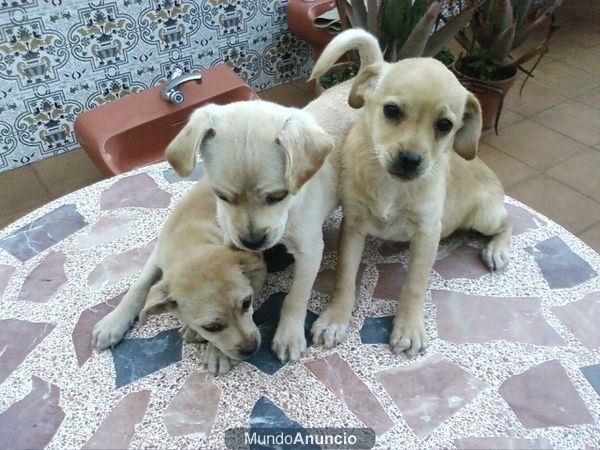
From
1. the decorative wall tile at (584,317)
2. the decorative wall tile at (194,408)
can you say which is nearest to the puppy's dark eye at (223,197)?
the decorative wall tile at (194,408)

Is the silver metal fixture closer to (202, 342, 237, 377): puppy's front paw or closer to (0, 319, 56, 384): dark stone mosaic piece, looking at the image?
(0, 319, 56, 384): dark stone mosaic piece

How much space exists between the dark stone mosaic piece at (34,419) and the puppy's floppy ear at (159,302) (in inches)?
12.3

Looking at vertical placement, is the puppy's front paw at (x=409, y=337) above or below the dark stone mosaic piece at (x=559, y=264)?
above

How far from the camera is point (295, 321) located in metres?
1.46

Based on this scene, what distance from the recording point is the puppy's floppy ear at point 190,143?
4.06ft

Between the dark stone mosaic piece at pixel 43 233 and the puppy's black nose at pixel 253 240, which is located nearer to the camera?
the puppy's black nose at pixel 253 240

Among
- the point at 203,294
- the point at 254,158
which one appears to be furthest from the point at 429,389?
the point at 254,158

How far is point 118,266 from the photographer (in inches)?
68.6

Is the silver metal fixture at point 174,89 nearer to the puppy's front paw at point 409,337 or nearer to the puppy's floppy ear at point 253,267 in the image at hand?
the puppy's floppy ear at point 253,267

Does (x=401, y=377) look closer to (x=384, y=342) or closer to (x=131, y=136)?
(x=384, y=342)

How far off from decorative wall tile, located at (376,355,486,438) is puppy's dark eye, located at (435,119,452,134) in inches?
23.6

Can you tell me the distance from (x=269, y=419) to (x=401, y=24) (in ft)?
7.02

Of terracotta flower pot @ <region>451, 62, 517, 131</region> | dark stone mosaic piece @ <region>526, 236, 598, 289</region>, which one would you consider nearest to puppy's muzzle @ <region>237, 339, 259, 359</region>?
dark stone mosaic piece @ <region>526, 236, 598, 289</region>

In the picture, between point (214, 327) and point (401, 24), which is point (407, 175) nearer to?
point (214, 327)
